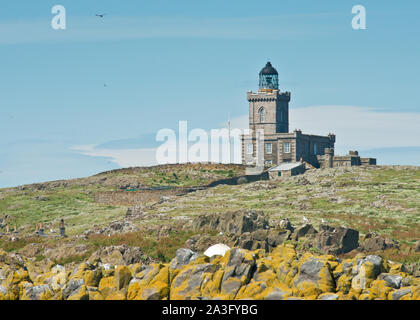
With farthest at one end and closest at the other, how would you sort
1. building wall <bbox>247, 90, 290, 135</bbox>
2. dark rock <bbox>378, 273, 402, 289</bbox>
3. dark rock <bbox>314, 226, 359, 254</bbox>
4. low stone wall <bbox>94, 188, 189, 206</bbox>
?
building wall <bbox>247, 90, 290, 135</bbox> → low stone wall <bbox>94, 188, 189, 206</bbox> → dark rock <bbox>314, 226, 359, 254</bbox> → dark rock <bbox>378, 273, 402, 289</bbox>

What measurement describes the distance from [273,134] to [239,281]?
7147 centimetres

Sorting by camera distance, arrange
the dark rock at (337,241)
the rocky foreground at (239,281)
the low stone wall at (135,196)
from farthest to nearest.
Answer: the low stone wall at (135,196) < the dark rock at (337,241) < the rocky foreground at (239,281)

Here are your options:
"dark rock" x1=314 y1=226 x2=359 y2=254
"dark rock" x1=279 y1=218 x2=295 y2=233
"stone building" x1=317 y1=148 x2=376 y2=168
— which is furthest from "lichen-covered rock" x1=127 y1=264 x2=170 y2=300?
"stone building" x1=317 y1=148 x2=376 y2=168

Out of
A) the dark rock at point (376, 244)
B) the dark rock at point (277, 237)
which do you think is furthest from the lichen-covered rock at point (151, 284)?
the dark rock at point (376, 244)

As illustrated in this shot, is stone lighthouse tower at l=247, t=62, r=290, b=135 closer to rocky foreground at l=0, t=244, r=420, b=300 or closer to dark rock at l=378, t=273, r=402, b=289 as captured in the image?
rocky foreground at l=0, t=244, r=420, b=300

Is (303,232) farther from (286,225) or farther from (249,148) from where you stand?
(249,148)

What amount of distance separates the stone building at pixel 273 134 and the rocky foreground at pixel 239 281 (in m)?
66.1

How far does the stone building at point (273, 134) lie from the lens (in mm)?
102438

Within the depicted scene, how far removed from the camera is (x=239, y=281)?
3309 cm

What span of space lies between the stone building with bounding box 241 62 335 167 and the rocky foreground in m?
66.1

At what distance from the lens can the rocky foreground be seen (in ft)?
106

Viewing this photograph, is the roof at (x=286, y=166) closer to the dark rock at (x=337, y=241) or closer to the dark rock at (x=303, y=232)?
the dark rock at (x=303, y=232)
